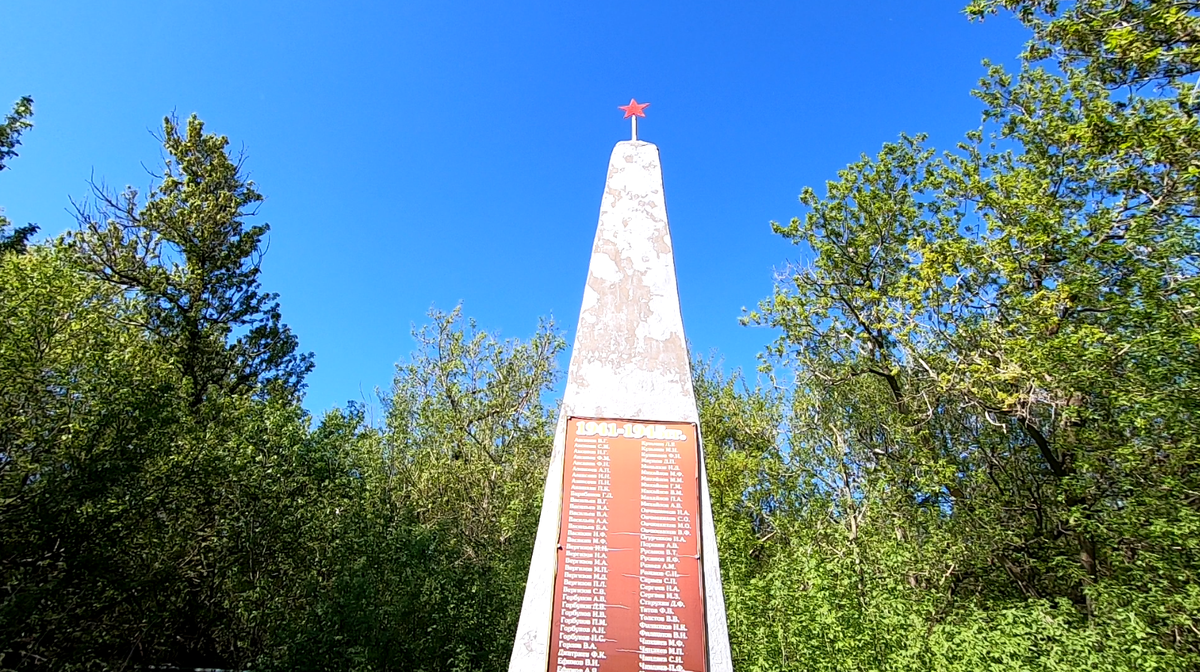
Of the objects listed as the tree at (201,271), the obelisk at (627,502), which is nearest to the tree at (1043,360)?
the obelisk at (627,502)

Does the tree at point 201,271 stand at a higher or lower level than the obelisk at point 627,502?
higher

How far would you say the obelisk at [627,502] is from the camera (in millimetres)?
4738

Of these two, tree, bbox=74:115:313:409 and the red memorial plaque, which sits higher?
tree, bbox=74:115:313:409

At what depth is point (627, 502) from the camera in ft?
17.0

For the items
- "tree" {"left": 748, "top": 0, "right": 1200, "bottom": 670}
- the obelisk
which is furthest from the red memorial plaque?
"tree" {"left": 748, "top": 0, "right": 1200, "bottom": 670}

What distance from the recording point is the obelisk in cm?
474

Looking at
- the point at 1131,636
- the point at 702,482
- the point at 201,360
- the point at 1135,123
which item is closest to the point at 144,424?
the point at 201,360

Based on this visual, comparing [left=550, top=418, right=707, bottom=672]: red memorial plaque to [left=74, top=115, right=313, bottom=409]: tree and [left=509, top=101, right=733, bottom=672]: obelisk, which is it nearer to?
[left=509, top=101, right=733, bottom=672]: obelisk

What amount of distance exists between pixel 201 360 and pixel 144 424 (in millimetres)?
6459

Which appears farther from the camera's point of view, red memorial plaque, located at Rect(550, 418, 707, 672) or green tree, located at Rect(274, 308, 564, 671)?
green tree, located at Rect(274, 308, 564, 671)

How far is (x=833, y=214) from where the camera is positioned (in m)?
14.9

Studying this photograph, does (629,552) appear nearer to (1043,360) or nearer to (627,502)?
(627,502)

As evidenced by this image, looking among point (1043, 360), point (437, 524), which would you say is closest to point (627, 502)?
point (1043, 360)

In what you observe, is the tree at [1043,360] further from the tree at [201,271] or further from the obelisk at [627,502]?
the tree at [201,271]
